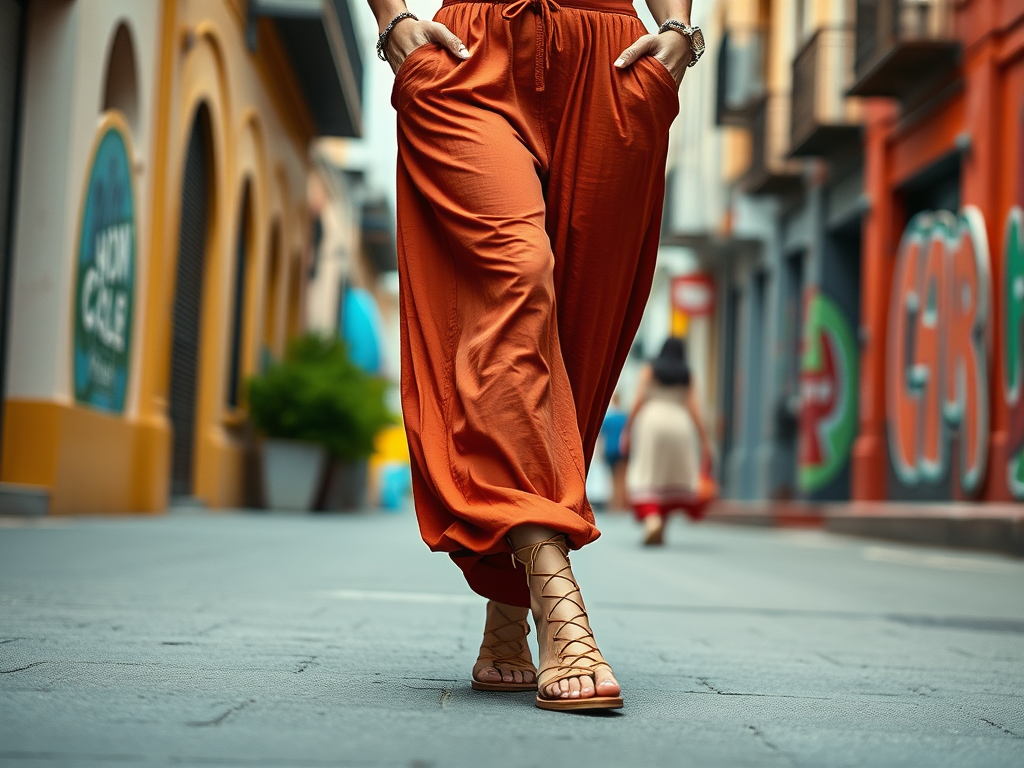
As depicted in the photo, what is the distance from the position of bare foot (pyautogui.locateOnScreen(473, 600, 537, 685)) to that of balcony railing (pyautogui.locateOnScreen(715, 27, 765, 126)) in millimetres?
22133

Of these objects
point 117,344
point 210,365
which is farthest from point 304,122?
point 117,344

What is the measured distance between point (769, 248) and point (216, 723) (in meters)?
22.4

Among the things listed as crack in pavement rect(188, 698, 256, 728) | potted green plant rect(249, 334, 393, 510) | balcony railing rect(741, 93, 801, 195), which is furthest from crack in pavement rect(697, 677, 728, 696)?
balcony railing rect(741, 93, 801, 195)

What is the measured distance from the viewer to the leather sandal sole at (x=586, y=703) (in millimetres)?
2361

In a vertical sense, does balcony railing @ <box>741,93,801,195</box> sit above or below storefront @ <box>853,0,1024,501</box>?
above

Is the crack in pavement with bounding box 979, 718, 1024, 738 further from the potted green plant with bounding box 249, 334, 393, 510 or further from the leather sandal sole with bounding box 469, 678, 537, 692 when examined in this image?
the potted green plant with bounding box 249, 334, 393, 510

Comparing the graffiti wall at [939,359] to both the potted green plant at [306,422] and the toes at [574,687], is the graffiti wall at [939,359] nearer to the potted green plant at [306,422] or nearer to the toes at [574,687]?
the potted green plant at [306,422]

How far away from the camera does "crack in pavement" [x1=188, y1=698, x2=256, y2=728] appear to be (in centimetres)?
209

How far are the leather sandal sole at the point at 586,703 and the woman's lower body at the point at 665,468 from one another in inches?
359

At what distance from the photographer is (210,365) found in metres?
14.8

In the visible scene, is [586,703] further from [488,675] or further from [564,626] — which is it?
[488,675]

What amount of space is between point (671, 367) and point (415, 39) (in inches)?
362

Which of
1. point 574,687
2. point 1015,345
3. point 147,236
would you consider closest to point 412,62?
point 574,687

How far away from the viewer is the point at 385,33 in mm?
2861
